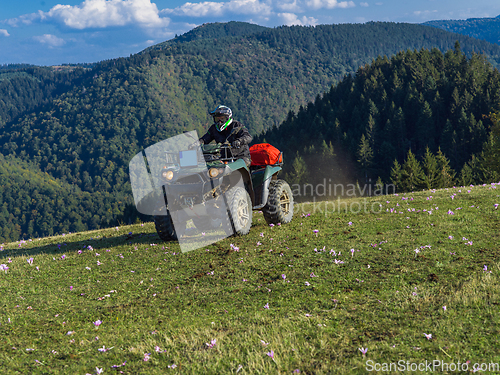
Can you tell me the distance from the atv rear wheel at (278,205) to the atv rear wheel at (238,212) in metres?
1.27

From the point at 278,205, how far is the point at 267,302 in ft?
19.6

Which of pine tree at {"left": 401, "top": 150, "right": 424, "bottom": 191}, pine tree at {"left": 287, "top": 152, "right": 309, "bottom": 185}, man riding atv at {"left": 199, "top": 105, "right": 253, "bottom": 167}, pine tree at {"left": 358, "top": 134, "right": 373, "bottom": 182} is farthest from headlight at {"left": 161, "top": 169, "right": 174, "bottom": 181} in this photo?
pine tree at {"left": 358, "top": 134, "right": 373, "bottom": 182}

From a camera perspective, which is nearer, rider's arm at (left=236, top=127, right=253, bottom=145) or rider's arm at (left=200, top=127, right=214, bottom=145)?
rider's arm at (left=236, top=127, right=253, bottom=145)

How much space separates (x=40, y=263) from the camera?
10.5 m

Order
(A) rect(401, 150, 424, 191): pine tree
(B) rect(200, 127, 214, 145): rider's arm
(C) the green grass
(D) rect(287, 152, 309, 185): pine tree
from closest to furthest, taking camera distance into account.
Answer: (C) the green grass → (B) rect(200, 127, 214, 145): rider's arm → (A) rect(401, 150, 424, 191): pine tree → (D) rect(287, 152, 309, 185): pine tree

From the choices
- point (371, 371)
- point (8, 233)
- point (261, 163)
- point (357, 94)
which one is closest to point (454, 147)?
point (357, 94)

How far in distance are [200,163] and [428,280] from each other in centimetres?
643

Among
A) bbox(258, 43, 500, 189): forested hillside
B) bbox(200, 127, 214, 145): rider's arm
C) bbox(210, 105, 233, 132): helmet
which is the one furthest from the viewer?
bbox(258, 43, 500, 189): forested hillside

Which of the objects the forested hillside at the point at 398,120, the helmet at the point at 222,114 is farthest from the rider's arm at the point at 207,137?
the forested hillside at the point at 398,120

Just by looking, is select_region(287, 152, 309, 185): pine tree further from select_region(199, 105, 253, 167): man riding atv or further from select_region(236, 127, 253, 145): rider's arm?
select_region(236, 127, 253, 145): rider's arm

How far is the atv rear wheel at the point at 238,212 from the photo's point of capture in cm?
1046

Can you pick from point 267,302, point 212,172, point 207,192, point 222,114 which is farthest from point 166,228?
point 267,302

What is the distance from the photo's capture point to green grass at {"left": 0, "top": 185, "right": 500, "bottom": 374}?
4.98m

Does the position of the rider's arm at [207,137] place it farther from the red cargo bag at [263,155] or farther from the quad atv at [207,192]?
the red cargo bag at [263,155]
